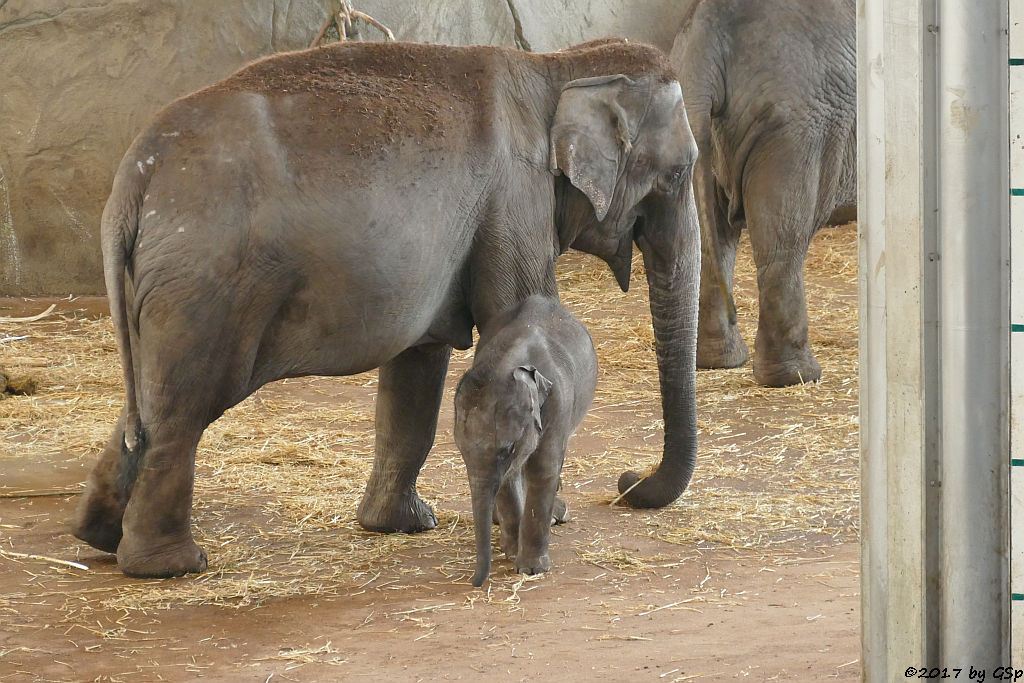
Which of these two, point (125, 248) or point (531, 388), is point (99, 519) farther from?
point (531, 388)

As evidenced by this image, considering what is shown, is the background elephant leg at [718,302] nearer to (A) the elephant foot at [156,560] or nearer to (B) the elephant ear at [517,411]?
(B) the elephant ear at [517,411]

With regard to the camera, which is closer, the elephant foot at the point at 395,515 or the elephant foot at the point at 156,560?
the elephant foot at the point at 156,560

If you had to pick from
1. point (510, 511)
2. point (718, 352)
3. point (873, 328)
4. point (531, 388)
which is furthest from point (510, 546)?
point (718, 352)

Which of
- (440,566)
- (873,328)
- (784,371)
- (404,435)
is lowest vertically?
(440,566)

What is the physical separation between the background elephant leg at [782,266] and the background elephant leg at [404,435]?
266cm

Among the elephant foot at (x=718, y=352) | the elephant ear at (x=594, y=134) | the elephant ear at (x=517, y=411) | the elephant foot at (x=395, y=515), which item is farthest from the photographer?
the elephant foot at (x=718, y=352)

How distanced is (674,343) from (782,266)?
7.36ft

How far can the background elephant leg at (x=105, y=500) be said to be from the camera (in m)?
4.23

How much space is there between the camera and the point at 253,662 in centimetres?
340

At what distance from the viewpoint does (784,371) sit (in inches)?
278

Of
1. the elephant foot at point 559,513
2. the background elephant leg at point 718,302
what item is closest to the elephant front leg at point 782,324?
the background elephant leg at point 718,302

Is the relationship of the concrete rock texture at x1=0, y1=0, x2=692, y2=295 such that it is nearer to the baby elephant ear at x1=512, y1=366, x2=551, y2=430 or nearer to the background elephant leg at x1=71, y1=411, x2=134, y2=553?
the background elephant leg at x1=71, y1=411, x2=134, y2=553

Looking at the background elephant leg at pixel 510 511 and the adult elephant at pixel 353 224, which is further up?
the adult elephant at pixel 353 224

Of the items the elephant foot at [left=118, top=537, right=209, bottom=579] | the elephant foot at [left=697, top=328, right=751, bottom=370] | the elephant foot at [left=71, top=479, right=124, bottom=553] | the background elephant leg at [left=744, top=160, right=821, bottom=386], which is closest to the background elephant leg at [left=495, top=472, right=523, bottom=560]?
the elephant foot at [left=118, top=537, right=209, bottom=579]
